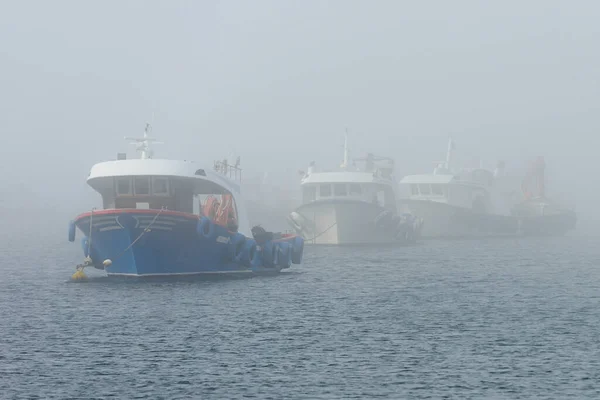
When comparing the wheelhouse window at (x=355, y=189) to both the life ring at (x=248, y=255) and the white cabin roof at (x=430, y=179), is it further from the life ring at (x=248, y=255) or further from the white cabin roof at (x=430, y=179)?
the life ring at (x=248, y=255)

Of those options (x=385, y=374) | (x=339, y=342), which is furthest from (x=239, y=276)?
(x=385, y=374)

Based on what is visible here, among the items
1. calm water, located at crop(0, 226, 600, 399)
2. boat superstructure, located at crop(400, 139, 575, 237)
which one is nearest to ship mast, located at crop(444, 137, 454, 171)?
boat superstructure, located at crop(400, 139, 575, 237)

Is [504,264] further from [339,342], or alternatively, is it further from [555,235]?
[555,235]

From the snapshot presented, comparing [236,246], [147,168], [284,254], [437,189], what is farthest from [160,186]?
[437,189]

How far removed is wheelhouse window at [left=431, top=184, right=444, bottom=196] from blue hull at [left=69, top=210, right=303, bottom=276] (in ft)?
217

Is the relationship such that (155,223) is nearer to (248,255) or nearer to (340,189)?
(248,255)

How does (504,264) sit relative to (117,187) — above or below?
below

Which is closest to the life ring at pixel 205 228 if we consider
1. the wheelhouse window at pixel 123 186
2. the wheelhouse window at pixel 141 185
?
the wheelhouse window at pixel 141 185

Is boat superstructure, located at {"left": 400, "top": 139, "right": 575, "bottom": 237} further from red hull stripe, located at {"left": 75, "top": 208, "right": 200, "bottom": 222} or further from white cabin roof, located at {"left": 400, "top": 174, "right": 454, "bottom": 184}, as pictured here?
red hull stripe, located at {"left": 75, "top": 208, "right": 200, "bottom": 222}

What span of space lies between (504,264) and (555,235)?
2660 inches

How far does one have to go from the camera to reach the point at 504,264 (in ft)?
240

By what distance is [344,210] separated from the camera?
8850 cm

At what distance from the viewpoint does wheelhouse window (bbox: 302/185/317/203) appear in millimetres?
92125

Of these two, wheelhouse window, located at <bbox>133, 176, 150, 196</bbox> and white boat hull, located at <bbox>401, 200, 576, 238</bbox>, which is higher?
wheelhouse window, located at <bbox>133, 176, 150, 196</bbox>
